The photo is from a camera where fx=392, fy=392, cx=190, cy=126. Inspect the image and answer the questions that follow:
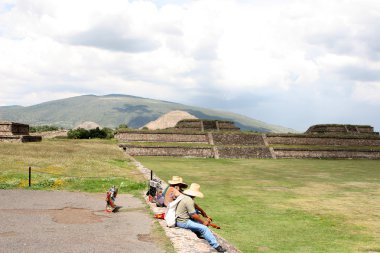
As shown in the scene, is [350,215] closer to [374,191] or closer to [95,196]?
[374,191]

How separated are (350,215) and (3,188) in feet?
55.5

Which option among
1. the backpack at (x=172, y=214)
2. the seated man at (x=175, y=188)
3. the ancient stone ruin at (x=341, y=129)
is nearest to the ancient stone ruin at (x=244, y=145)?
the ancient stone ruin at (x=341, y=129)

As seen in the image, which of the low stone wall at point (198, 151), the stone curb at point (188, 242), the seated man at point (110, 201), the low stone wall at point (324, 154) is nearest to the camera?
the stone curb at point (188, 242)

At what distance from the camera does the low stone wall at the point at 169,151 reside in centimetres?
5328

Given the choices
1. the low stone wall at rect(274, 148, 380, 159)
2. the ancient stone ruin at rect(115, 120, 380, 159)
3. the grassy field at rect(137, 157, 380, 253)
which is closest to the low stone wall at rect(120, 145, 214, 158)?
the ancient stone ruin at rect(115, 120, 380, 159)

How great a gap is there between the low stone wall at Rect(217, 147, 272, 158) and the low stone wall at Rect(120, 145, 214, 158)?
5.61 ft

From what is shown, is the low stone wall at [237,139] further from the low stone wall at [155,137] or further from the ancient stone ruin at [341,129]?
the ancient stone ruin at [341,129]

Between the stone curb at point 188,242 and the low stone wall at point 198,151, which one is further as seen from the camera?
the low stone wall at point 198,151

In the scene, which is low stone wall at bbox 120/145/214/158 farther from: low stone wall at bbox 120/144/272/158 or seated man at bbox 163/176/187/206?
seated man at bbox 163/176/187/206

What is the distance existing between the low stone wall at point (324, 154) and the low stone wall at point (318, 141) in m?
5.82

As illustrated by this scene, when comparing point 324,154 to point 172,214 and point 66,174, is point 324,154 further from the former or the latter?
point 172,214

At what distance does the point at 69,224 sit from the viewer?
13.2m

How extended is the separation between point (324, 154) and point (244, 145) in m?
11.9

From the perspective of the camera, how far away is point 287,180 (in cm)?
3050
